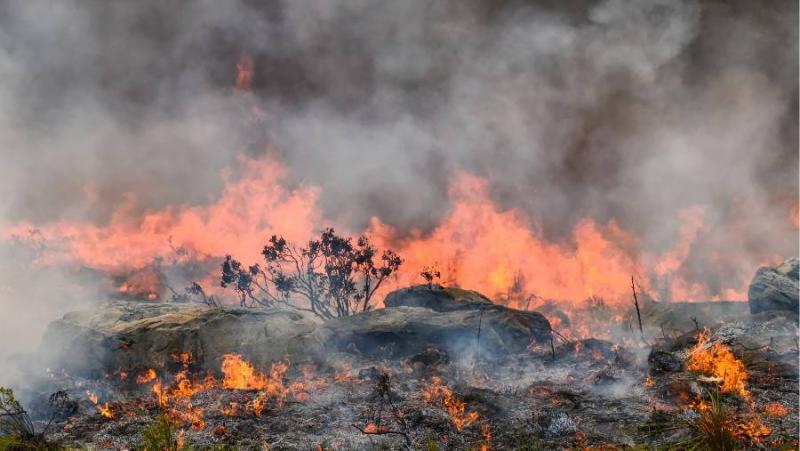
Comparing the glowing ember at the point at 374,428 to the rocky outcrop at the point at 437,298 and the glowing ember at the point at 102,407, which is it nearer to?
the glowing ember at the point at 102,407

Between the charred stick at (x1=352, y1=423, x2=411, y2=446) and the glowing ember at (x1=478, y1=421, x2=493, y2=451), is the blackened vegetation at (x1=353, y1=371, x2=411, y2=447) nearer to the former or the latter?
the charred stick at (x1=352, y1=423, x2=411, y2=446)

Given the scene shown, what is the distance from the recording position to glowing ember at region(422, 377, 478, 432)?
58.6 feet

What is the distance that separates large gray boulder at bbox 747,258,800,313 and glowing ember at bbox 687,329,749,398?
381 inches

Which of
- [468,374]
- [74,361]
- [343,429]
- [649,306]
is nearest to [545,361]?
[468,374]

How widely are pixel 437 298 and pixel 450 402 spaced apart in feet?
61.7

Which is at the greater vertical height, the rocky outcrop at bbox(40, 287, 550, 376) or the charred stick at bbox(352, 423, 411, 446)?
the rocky outcrop at bbox(40, 287, 550, 376)

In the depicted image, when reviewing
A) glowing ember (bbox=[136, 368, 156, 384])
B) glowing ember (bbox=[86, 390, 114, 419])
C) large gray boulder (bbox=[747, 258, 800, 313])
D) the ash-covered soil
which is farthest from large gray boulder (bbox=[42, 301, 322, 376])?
large gray boulder (bbox=[747, 258, 800, 313])

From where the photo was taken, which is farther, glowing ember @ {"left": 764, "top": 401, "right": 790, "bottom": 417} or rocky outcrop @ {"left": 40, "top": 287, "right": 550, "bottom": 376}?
rocky outcrop @ {"left": 40, "top": 287, "right": 550, "bottom": 376}

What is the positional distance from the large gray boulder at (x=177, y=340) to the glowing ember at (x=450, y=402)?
25.5 feet

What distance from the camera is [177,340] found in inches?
1016

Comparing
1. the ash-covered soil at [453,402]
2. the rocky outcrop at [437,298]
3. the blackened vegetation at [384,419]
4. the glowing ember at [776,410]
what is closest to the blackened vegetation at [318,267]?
the rocky outcrop at [437,298]

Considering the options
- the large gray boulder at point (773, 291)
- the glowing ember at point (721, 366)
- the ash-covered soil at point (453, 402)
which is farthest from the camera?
the large gray boulder at point (773, 291)

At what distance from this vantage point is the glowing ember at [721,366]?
720 inches

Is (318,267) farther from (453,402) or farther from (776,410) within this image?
(776,410)
